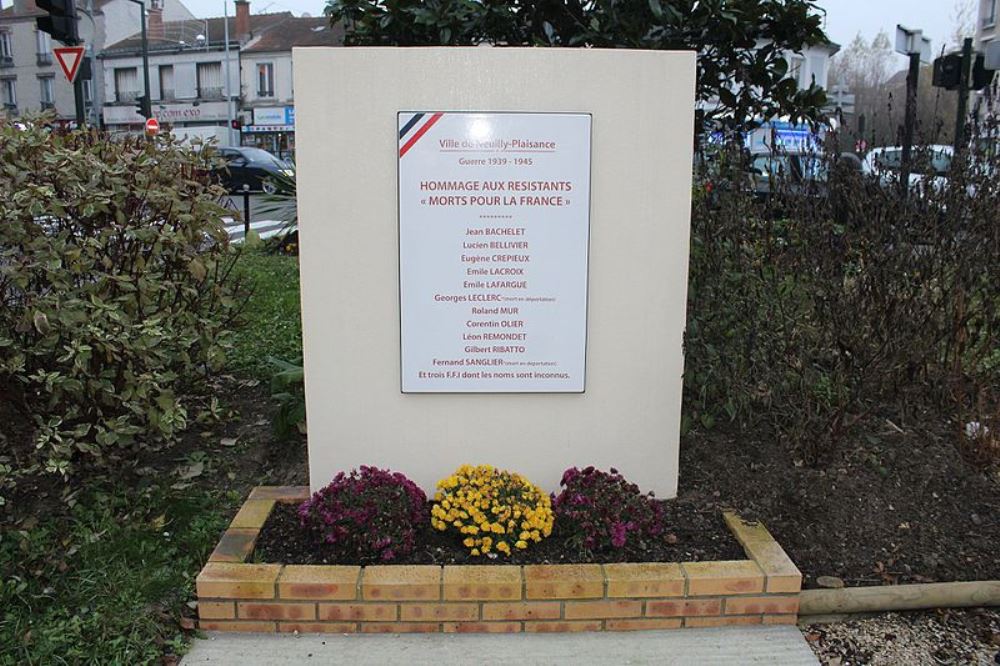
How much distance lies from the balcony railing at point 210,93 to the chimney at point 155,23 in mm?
6573

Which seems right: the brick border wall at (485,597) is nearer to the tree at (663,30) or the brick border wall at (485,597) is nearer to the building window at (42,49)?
the tree at (663,30)

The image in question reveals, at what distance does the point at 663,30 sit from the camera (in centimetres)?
426

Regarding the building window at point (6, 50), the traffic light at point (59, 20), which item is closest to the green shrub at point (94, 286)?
the traffic light at point (59, 20)

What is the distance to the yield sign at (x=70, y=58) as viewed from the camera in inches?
410

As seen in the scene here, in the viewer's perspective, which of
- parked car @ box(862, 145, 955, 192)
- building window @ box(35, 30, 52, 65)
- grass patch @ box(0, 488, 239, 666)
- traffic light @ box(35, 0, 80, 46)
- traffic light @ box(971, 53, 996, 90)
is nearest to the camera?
grass patch @ box(0, 488, 239, 666)

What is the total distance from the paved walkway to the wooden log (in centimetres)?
17

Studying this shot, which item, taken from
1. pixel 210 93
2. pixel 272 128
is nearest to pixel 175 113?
pixel 210 93

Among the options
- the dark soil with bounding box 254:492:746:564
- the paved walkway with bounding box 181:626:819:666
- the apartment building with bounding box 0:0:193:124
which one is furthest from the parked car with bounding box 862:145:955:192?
the apartment building with bounding box 0:0:193:124

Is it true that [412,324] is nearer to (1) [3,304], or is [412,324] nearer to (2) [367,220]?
(2) [367,220]

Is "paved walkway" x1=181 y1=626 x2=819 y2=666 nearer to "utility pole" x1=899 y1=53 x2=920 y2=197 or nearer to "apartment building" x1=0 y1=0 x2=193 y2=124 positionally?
"utility pole" x1=899 y1=53 x2=920 y2=197

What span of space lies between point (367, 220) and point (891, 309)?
2.32 metres

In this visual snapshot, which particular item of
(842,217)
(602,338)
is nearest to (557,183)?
(602,338)

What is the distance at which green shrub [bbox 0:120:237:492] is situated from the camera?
3576 mm

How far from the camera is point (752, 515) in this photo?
3.66 metres
